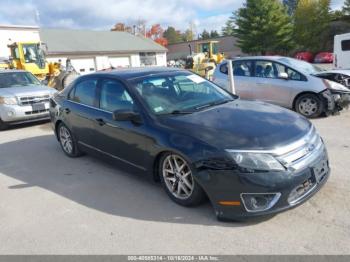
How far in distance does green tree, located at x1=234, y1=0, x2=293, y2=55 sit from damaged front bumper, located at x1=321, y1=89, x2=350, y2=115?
39.3m

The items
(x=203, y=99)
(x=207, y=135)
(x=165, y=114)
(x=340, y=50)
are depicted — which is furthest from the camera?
(x=340, y=50)

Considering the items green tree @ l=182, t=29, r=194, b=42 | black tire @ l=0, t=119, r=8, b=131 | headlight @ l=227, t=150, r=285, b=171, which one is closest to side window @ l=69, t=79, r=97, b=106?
headlight @ l=227, t=150, r=285, b=171

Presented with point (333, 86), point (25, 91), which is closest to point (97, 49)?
point (25, 91)

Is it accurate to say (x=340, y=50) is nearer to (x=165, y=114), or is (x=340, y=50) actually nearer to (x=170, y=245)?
(x=165, y=114)

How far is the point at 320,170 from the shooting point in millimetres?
3678

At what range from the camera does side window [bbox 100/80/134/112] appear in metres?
4.65

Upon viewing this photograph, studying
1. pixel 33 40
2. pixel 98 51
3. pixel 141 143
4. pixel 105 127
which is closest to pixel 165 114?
pixel 141 143

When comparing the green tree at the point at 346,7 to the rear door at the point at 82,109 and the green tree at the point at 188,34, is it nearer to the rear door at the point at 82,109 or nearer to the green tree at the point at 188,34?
the rear door at the point at 82,109

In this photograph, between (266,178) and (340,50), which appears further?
(340,50)

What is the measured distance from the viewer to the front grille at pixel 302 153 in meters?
3.37

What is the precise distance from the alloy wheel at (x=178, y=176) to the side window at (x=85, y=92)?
194 cm

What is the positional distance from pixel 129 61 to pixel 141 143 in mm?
41839

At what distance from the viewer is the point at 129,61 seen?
4475cm

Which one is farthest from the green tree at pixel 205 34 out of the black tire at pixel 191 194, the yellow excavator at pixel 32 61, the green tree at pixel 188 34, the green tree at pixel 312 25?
the black tire at pixel 191 194
